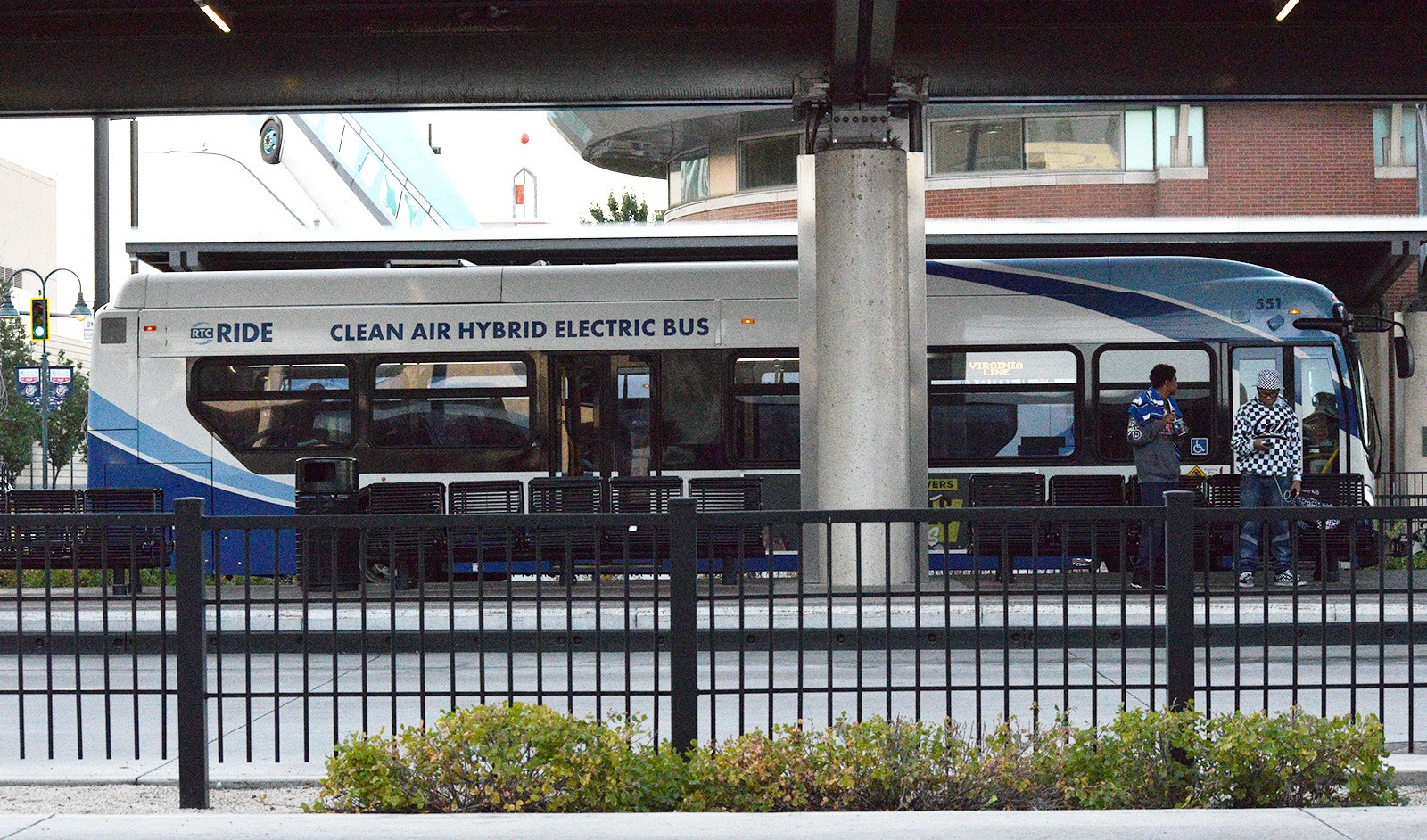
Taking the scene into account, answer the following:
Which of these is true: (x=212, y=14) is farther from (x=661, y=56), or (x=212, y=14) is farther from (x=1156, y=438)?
(x=1156, y=438)

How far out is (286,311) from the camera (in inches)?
634

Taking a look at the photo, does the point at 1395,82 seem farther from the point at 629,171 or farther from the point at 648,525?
the point at 629,171

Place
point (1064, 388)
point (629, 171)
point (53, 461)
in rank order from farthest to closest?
point (629, 171) < point (53, 461) < point (1064, 388)

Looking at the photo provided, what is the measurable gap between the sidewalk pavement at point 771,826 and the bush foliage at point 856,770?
24 centimetres

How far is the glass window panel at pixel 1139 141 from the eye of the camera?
27.2m

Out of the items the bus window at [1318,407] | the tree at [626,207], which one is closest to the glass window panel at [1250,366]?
the bus window at [1318,407]

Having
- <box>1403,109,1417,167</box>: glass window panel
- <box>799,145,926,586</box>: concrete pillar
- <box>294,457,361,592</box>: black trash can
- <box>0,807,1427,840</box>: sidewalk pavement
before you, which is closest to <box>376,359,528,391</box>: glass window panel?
<box>799,145,926,586</box>: concrete pillar

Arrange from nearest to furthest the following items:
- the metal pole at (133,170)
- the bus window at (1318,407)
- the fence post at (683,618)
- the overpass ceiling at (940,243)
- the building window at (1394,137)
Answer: the fence post at (683,618) < the bus window at (1318,407) < the overpass ceiling at (940,243) < the metal pole at (133,170) < the building window at (1394,137)

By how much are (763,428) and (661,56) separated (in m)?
3.87

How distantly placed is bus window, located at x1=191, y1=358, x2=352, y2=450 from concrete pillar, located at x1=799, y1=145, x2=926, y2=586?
17.4ft

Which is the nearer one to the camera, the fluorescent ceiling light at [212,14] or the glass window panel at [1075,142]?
the fluorescent ceiling light at [212,14]

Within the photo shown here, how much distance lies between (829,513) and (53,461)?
2919 cm

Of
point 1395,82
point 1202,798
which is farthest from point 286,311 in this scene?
point 1202,798

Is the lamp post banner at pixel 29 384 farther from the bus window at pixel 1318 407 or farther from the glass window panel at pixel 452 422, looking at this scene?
the bus window at pixel 1318 407
